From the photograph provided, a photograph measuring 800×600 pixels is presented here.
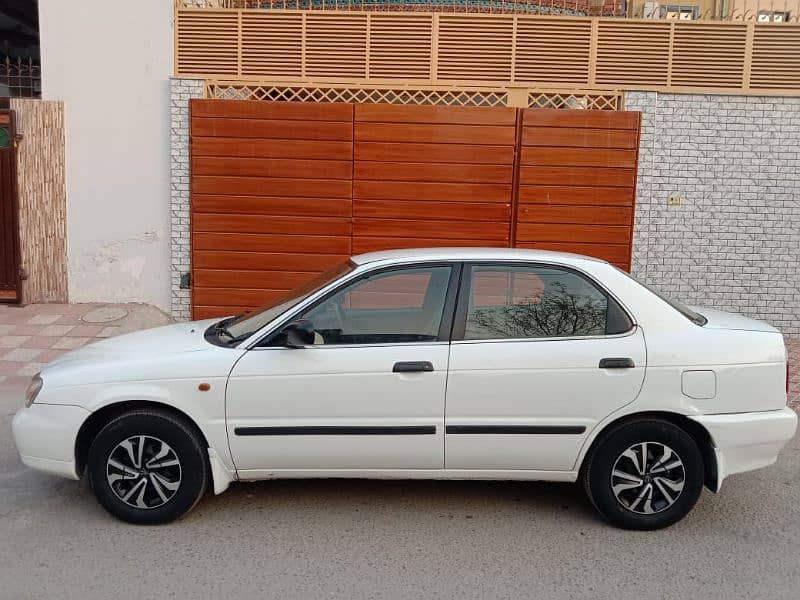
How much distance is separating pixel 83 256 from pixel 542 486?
267 inches

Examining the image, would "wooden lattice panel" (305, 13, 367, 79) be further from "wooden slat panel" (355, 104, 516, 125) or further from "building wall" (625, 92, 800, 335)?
"building wall" (625, 92, 800, 335)

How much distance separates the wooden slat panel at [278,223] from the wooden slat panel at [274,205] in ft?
0.20

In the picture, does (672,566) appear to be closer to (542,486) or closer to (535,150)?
(542,486)

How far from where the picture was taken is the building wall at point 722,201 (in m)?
8.91

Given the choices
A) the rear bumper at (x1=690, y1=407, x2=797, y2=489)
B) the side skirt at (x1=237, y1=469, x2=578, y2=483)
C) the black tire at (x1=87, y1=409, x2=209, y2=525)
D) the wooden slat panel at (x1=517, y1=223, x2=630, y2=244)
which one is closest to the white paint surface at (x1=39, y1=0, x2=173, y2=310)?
the wooden slat panel at (x1=517, y1=223, x2=630, y2=244)

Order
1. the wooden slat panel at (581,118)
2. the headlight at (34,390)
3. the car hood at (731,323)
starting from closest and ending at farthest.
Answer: the headlight at (34,390), the car hood at (731,323), the wooden slat panel at (581,118)

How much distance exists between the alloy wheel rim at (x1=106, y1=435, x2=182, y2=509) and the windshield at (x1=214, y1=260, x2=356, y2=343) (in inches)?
28.8

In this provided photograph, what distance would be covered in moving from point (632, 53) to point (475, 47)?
188 centimetres

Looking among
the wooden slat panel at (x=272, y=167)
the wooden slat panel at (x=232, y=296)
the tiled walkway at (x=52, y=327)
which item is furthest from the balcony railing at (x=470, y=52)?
the tiled walkway at (x=52, y=327)

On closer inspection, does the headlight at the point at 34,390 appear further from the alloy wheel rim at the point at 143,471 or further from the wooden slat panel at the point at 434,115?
the wooden slat panel at the point at 434,115

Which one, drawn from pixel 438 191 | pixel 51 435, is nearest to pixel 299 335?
pixel 51 435

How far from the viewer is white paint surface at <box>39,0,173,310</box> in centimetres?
893

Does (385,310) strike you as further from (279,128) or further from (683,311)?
(279,128)

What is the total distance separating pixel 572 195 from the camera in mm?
8906
